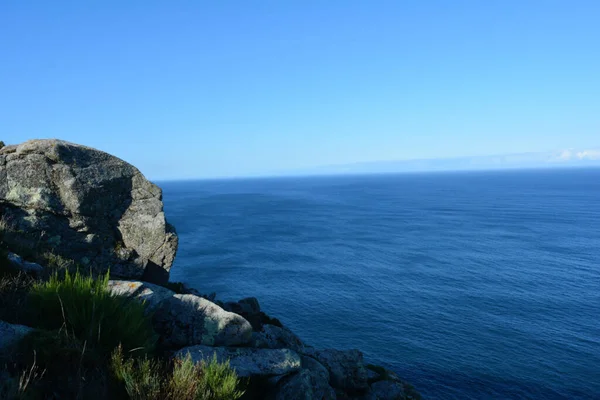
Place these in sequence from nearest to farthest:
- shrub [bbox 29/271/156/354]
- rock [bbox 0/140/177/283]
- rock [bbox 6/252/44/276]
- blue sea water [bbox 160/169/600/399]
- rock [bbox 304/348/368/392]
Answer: shrub [bbox 29/271/156/354]
rock [bbox 6/252/44/276]
rock [bbox 0/140/177/283]
rock [bbox 304/348/368/392]
blue sea water [bbox 160/169/600/399]

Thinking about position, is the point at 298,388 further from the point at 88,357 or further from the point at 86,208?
the point at 86,208

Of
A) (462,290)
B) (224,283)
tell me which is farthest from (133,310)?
(462,290)

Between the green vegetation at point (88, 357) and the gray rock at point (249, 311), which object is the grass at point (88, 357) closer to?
the green vegetation at point (88, 357)

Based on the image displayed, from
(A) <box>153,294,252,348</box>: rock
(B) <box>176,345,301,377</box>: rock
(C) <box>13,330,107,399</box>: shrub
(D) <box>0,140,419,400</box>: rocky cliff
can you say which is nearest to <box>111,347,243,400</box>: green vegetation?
(C) <box>13,330,107,399</box>: shrub

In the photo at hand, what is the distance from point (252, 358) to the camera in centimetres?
1118

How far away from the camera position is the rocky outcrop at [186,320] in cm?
1102

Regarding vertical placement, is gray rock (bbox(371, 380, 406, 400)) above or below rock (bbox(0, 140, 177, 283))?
below

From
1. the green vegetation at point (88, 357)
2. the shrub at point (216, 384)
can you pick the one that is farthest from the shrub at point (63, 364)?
the shrub at point (216, 384)

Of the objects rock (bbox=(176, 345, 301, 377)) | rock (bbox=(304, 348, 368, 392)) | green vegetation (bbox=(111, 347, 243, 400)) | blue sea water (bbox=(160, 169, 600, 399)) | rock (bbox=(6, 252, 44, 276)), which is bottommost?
blue sea water (bbox=(160, 169, 600, 399))

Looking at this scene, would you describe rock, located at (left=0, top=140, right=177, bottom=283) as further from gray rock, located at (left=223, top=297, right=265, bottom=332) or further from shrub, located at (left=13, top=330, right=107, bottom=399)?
shrub, located at (left=13, top=330, right=107, bottom=399)

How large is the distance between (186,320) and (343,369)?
1060cm

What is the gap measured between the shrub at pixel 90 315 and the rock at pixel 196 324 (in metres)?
2.09

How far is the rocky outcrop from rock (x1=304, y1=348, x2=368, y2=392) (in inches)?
300

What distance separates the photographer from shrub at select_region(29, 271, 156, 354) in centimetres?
803
